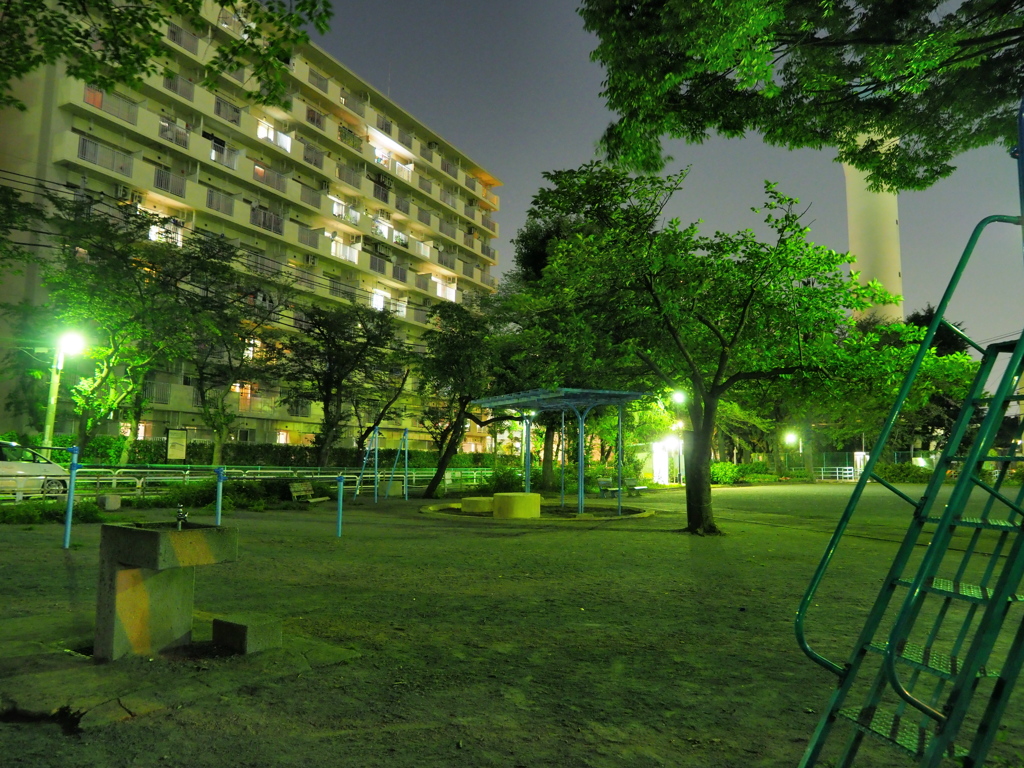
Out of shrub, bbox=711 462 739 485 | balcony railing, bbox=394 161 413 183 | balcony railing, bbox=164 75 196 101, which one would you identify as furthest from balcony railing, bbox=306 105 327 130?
shrub, bbox=711 462 739 485

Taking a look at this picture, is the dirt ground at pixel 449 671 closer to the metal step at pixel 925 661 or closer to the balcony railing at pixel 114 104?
the metal step at pixel 925 661

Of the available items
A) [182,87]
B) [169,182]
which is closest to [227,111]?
[182,87]

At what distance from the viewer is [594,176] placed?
555 inches

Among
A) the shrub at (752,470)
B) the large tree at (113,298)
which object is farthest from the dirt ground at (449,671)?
the shrub at (752,470)

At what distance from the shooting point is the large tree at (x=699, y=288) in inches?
527

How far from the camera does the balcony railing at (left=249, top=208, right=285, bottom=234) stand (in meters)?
40.6

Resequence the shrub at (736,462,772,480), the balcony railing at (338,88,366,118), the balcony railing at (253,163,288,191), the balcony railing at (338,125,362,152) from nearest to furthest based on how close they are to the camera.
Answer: the balcony railing at (253,163,288,191)
the shrub at (736,462,772,480)
the balcony railing at (338,125,362,152)
the balcony railing at (338,88,366,118)

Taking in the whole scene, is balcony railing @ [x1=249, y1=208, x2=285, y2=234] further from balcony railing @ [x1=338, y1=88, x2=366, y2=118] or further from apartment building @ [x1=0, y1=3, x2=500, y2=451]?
balcony railing @ [x1=338, y1=88, x2=366, y2=118]

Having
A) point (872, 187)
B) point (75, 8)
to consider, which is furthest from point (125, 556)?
point (872, 187)

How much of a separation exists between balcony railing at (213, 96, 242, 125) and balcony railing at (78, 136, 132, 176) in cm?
672

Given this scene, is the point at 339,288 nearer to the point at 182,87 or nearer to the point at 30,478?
the point at 182,87

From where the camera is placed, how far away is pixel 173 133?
35.5m

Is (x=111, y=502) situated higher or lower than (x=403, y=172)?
lower

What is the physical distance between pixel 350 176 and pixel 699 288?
40069 mm
